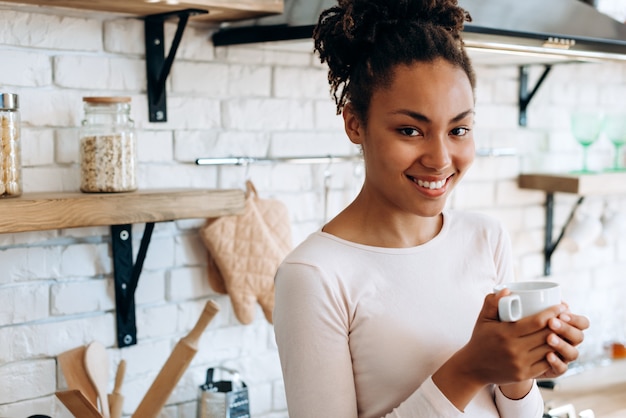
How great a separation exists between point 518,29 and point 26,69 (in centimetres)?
89

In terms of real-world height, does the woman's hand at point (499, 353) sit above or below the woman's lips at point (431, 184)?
below

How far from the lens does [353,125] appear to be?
3.64 feet

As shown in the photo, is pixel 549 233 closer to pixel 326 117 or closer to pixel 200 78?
pixel 326 117

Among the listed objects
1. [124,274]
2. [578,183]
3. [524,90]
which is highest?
[524,90]

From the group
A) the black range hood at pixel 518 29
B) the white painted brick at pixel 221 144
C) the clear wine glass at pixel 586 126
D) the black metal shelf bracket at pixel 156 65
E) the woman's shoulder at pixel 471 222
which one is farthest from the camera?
the clear wine glass at pixel 586 126

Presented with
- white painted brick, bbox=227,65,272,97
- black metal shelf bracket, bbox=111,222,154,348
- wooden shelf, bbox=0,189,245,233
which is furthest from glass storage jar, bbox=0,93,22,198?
white painted brick, bbox=227,65,272,97

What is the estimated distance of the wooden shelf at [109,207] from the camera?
1267 mm

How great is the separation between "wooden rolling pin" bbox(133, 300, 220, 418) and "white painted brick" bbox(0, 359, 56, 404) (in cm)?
18

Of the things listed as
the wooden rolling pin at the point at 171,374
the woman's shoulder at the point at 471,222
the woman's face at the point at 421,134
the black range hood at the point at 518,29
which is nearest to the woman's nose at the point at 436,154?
the woman's face at the point at 421,134

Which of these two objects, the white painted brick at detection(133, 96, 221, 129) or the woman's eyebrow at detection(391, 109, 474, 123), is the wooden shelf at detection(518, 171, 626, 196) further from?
the woman's eyebrow at detection(391, 109, 474, 123)

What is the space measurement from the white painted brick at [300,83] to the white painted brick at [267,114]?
0.8 inches

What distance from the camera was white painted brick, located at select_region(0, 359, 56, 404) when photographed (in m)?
1.46

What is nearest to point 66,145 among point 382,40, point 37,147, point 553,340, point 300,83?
point 37,147

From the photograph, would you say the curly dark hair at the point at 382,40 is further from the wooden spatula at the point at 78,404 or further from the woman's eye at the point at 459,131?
the wooden spatula at the point at 78,404
